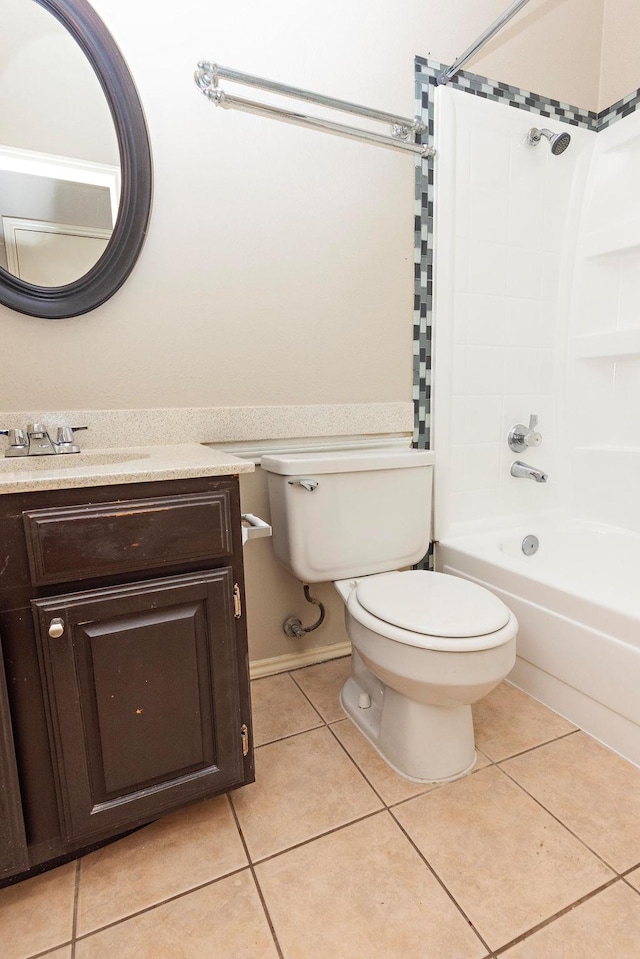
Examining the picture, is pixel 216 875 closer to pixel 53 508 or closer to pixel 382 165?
pixel 53 508

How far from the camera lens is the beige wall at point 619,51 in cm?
178

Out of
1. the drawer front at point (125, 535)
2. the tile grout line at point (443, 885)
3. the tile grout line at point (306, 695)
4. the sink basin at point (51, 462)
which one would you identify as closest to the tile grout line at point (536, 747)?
the tile grout line at point (443, 885)

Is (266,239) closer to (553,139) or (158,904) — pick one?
(553,139)

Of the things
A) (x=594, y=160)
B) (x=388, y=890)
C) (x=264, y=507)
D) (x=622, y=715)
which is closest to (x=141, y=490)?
(x=264, y=507)

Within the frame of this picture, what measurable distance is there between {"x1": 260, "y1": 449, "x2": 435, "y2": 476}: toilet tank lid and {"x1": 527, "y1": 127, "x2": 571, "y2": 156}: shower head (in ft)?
3.58

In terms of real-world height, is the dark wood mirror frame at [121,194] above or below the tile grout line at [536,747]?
above

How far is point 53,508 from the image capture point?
34.4 inches

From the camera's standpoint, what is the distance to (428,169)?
1653 millimetres

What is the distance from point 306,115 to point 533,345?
1.12 meters

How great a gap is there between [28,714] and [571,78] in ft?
8.35

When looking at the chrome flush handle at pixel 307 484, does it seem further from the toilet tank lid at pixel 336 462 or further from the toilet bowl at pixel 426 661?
the toilet bowl at pixel 426 661

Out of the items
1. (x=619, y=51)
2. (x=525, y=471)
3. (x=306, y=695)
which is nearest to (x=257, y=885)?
(x=306, y=695)

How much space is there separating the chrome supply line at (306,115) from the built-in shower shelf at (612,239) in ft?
2.39

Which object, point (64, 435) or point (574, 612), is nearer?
point (64, 435)
